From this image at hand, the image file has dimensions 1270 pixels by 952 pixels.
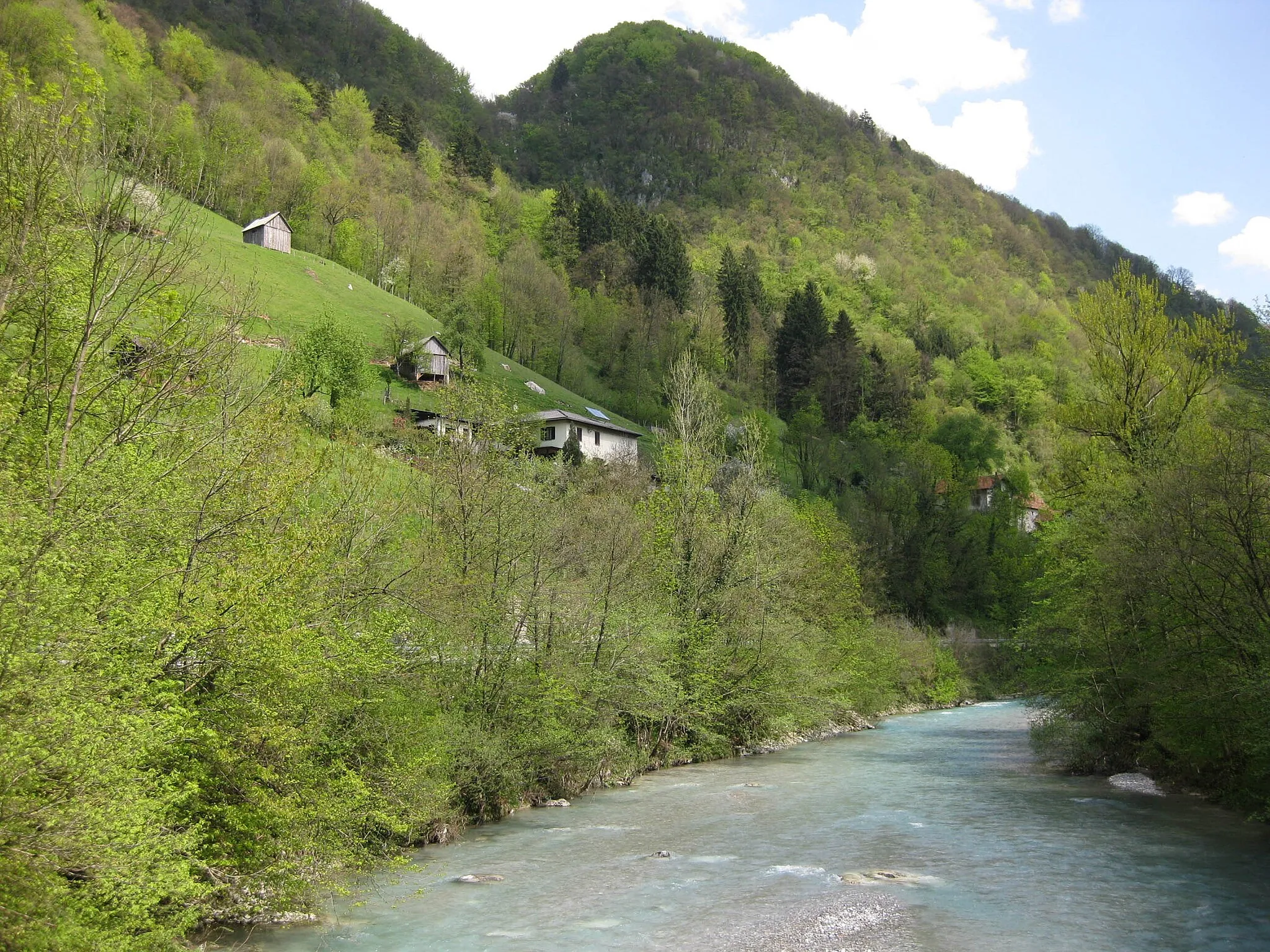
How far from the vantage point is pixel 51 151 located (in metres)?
10.1

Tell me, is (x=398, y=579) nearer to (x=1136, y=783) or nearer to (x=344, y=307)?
(x=1136, y=783)

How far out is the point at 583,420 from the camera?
71.1 m

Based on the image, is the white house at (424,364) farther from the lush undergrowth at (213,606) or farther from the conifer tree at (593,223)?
the lush undergrowth at (213,606)

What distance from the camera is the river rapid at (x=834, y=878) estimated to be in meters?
12.9

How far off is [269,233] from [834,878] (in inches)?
3009

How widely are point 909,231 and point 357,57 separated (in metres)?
104

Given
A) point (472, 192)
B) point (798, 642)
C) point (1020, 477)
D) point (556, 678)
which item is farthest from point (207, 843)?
point (472, 192)

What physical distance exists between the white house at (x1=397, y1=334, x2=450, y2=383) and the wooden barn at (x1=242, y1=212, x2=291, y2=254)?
19484mm

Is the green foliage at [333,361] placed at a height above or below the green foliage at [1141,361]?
above

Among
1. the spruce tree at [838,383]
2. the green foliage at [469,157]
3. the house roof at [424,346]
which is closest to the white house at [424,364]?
the house roof at [424,346]

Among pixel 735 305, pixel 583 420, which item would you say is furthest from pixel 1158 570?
pixel 735 305

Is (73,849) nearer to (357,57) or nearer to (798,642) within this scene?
(798,642)

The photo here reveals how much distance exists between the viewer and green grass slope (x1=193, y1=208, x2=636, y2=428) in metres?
65.4

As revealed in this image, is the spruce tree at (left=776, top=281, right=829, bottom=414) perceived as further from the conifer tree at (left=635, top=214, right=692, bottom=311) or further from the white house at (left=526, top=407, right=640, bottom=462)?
the white house at (left=526, top=407, right=640, bottom=462)
